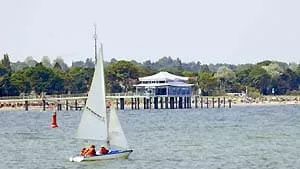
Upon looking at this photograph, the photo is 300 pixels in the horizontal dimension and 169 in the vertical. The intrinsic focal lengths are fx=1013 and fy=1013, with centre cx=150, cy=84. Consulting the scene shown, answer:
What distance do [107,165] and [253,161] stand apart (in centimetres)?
994

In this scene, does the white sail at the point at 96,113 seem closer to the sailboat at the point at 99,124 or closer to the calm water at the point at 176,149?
the sailboat at the point at 99,124

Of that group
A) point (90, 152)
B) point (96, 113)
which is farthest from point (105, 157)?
point (96, 113)

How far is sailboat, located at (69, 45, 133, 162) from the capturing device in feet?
210

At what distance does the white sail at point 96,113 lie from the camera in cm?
6394

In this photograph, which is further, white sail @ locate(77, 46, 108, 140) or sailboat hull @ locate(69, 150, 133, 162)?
white sail @ locate(77, 46, 108, 140)

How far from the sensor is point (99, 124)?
63969 millimetres

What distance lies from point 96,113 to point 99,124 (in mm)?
822

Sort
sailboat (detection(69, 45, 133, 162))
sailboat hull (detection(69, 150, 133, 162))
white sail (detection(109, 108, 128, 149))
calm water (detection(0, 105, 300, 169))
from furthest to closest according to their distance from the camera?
white sail (detection(109, 108, 128, 149)) → calm water (detection(0, 105, 300, 169)) → sailboat (detection(69, 45, 133, 162)) → sailboat hull (detection(69, 150, 133, 162))

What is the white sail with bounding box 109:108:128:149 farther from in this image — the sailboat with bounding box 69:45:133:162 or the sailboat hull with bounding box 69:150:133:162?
the sailboat hull with bounding box 69:150:133:162

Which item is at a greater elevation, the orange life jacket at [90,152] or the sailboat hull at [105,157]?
the orange life jacket at [90,152]

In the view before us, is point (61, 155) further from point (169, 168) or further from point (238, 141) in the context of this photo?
point (238, 141)

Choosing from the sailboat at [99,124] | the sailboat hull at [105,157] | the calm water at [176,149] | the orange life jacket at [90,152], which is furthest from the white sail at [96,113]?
the calm water at [176,149]

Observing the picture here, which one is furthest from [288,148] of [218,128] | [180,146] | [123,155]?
[218,128]

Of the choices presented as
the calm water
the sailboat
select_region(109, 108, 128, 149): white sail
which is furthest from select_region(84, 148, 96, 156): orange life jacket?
select_region(109, 108, 128, 149): white sail
